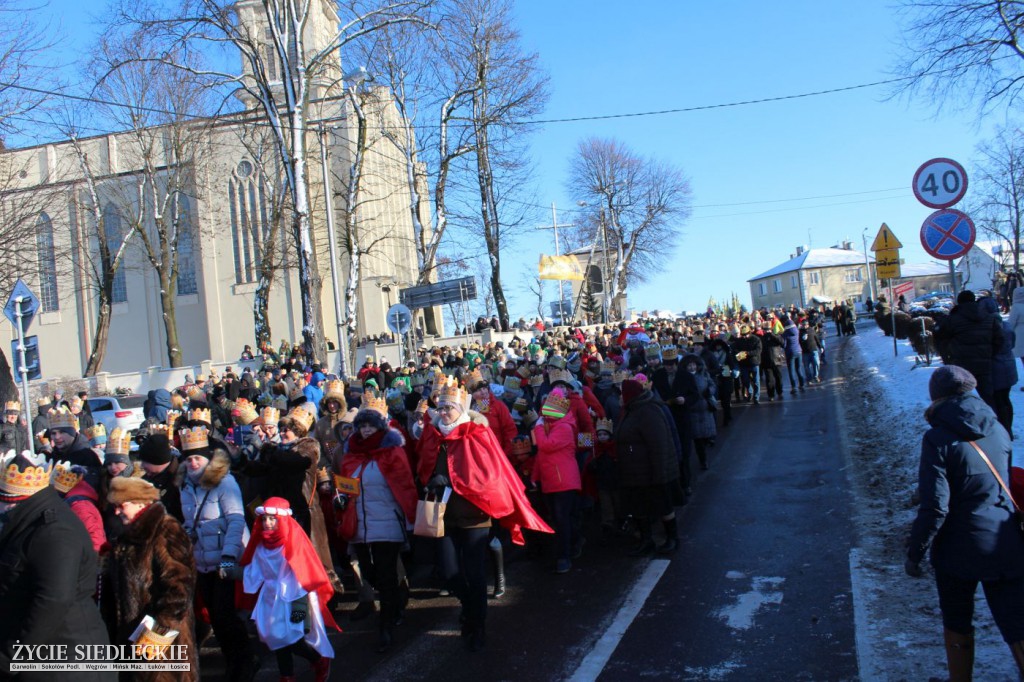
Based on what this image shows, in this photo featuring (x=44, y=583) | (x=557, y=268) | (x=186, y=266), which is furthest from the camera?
(x=186, y=266)

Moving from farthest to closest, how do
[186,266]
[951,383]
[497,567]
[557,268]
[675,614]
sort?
[186,266] < [557,268] < [497,567] < [675,614] < [951,383]

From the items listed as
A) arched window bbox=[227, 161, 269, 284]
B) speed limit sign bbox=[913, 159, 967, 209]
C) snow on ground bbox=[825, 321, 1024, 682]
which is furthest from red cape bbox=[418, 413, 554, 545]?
arched window bbox=[227, 161, 269, 284]

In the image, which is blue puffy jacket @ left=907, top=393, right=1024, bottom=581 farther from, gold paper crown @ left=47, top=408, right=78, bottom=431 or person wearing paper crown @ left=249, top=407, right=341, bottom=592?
gold paper crown @ left=47, top=408, right=78, bottom=431

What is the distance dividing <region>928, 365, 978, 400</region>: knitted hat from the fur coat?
→ 4.10 meters

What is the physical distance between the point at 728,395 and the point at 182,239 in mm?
35040

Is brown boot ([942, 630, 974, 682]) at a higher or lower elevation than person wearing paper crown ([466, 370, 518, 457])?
lower

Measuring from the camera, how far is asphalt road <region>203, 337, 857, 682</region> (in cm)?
518

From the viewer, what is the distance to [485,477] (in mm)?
5906

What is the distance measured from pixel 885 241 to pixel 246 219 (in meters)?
33.4

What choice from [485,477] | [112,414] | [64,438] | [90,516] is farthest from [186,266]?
[90,516]

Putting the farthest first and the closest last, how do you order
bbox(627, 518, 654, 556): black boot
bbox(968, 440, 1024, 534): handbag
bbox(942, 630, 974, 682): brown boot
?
1. bbox(627, 518, 654, 556): black boot
2. bbox(942, 630, 974, 682): brown boot
3. bbox(968, 440, 1024, 534): handbag

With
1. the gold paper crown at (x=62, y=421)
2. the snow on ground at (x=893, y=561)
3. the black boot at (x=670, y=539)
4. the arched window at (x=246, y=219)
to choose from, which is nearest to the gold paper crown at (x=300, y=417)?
the gold paper crown at (x=62, y=421)

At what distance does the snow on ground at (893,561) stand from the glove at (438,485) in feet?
9.54

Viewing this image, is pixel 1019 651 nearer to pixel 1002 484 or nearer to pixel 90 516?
pixel 1002 484
